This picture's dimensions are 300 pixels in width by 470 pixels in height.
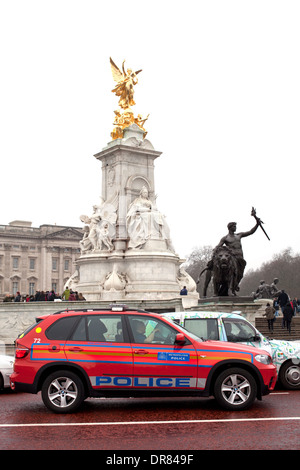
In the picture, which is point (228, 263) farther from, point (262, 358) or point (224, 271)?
point (262, 358)

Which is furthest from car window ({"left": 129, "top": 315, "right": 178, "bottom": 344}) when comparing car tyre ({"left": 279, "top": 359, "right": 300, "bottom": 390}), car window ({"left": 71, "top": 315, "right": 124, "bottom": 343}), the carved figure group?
the carved figure group

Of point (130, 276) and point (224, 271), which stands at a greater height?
point (130, 276)

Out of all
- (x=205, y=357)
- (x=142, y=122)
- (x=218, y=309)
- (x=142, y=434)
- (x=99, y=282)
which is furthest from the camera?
(x=142, y=122)

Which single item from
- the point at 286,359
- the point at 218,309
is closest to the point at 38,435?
the point at 286,359

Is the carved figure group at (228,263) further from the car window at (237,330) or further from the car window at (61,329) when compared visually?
the car window at (61,329)

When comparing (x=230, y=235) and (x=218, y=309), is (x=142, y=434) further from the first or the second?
(x=230, y=235)

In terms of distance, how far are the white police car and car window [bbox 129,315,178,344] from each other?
7.59ft

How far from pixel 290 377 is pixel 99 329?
4.59 meters

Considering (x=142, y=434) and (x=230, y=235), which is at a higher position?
(x=230, y=235)

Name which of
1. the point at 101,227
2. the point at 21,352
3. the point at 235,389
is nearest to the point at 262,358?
the point at 235,389

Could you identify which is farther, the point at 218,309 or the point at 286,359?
the point at 218,309

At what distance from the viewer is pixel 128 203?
33000 mm

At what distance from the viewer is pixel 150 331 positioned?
9.54 m
